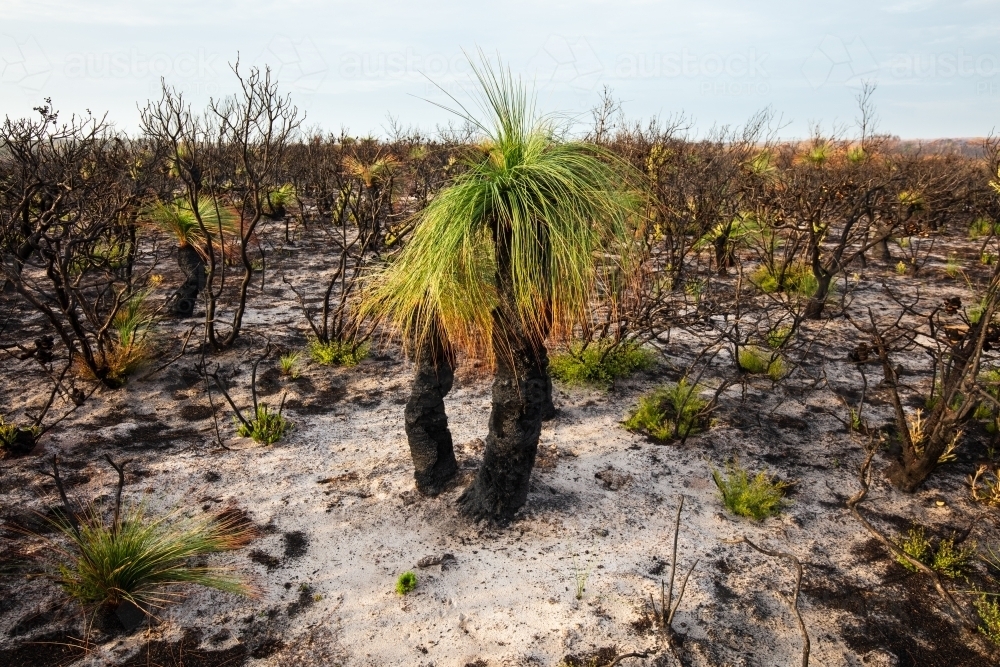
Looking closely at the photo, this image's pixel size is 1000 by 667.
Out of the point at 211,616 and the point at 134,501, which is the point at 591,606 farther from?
the point at 134,501

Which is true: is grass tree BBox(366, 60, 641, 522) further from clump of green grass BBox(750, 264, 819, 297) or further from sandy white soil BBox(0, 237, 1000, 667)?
clump of green grass BBox(750, 264, 819, 297)

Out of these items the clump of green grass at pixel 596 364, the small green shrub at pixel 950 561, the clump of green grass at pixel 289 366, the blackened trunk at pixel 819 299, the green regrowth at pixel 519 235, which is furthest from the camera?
the blackened trunk at pixel 819 299

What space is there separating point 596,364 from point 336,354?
279 cm

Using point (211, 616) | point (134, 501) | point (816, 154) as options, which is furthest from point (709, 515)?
point (816, 154)

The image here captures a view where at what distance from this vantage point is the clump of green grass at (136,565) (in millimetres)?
2842

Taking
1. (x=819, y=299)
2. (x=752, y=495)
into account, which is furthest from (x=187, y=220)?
(x=819, y=299)

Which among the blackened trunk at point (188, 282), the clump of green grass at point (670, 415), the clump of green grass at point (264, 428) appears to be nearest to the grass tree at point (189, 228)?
the blackened trunk at point (188, 282)

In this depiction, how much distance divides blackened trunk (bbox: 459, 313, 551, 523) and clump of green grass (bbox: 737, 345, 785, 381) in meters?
3.07

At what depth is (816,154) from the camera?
13156 millimetres

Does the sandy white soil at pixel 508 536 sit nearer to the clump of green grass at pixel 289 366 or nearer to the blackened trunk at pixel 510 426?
the blackened trunk at pixel 510 426

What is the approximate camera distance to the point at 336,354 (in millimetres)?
6121

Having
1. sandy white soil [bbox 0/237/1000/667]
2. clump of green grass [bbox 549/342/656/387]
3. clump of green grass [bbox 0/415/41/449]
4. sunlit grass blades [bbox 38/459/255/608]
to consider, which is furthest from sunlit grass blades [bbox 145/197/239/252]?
clump of green grass [bbox 549/342/656/387]

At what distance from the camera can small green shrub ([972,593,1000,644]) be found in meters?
2.84

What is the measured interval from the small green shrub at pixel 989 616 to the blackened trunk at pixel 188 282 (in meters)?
7.91
